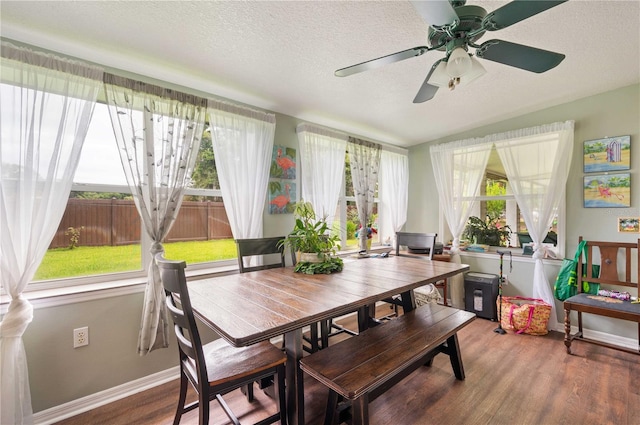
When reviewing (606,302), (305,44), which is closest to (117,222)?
(305,44)

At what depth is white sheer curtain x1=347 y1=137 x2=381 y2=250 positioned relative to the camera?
372 cm

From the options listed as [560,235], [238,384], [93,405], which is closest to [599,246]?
[560,235]

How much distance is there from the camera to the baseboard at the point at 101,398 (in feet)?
5.66

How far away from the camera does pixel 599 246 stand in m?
2.74

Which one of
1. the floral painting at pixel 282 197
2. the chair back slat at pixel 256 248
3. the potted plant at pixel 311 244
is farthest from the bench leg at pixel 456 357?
the floral painting at pixel 282 197

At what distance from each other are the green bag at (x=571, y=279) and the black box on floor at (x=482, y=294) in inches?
23.3

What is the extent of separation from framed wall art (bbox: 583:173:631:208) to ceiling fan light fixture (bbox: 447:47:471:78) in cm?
263

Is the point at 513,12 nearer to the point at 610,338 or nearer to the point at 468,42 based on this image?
the point at 468,42

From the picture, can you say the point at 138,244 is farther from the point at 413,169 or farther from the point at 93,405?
the point at 413,169

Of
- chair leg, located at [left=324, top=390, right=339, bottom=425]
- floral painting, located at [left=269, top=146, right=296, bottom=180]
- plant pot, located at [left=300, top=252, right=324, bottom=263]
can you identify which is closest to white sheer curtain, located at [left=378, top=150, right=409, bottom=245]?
floral painting, located at [left=269, top=146, right=296, bottom=180]

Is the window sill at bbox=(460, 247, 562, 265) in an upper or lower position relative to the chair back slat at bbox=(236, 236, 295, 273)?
lower

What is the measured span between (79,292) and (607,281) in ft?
14.6

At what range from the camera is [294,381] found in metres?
1.45

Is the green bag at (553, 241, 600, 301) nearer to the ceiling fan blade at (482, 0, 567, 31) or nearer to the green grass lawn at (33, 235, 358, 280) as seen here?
the ceiling fan blade at (482, 0, 567, 31)
